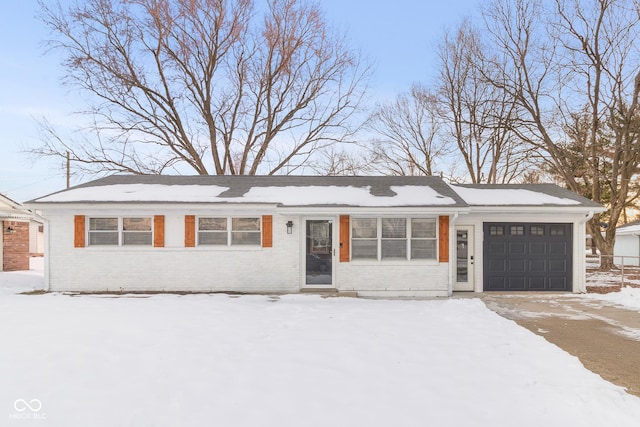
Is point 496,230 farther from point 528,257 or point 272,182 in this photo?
point 272,182

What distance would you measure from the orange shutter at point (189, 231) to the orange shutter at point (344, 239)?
4581 mm

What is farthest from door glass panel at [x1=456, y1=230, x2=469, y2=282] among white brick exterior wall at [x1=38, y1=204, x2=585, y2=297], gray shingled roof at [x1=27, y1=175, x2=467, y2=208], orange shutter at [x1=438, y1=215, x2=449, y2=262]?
gray shingled roof at [x1=27, y1=175, x2=467, y2=208]

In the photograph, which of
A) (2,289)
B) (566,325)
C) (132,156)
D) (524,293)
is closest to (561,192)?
(524,293)

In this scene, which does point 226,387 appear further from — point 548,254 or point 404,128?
point 404,128

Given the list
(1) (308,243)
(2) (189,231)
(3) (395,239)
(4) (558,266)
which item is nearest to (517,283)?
(4) (558,266)

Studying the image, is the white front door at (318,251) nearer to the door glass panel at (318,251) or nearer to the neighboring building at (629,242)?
the door glass panel at (318,251)

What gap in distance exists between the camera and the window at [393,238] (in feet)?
34.3

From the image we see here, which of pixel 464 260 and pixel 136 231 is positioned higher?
pixel 136 231

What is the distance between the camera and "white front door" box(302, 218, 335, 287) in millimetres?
10641

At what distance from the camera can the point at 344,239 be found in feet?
34.3

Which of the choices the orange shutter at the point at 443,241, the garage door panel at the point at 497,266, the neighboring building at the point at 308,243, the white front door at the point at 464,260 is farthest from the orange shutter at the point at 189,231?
the garage door panel at the point at 497,266

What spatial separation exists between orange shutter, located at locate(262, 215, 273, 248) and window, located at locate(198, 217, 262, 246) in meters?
0.23

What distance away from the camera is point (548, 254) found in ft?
36.4

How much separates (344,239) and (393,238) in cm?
151
